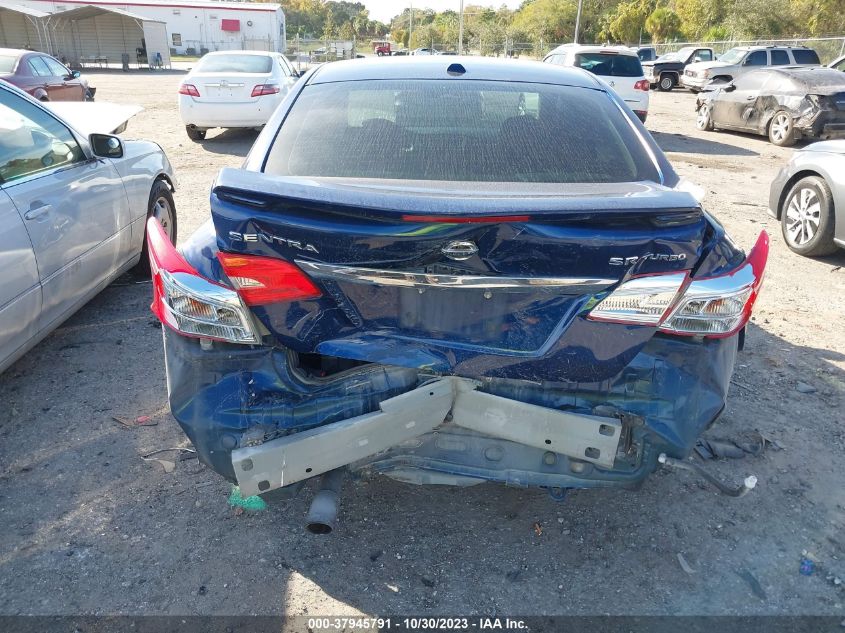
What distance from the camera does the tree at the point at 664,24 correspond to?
49.4m

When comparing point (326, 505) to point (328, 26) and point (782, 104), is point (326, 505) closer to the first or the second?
point (782, 104)

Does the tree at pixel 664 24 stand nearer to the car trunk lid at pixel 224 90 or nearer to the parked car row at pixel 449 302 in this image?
the car trunk lid at pixel 224 90

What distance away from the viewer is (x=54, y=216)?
389 cm

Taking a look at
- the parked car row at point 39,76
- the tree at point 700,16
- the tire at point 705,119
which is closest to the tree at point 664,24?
the tree at point 700,16

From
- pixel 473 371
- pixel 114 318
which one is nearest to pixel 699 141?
pixel 114 318

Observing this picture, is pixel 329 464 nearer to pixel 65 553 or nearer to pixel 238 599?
pixel 238 599

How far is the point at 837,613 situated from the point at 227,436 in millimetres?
2388

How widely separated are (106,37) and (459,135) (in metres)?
48.0

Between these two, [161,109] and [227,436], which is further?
[161,109]

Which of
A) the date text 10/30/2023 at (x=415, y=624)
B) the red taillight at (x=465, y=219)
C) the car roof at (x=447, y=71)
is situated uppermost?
the car roof at (x=447, y=71)

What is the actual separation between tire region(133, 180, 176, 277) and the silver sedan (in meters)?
0.19

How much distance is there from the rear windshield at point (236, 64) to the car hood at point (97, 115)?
4.98m

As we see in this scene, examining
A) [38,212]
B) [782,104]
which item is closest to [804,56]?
[782,104]

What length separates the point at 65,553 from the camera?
273 centimetres
